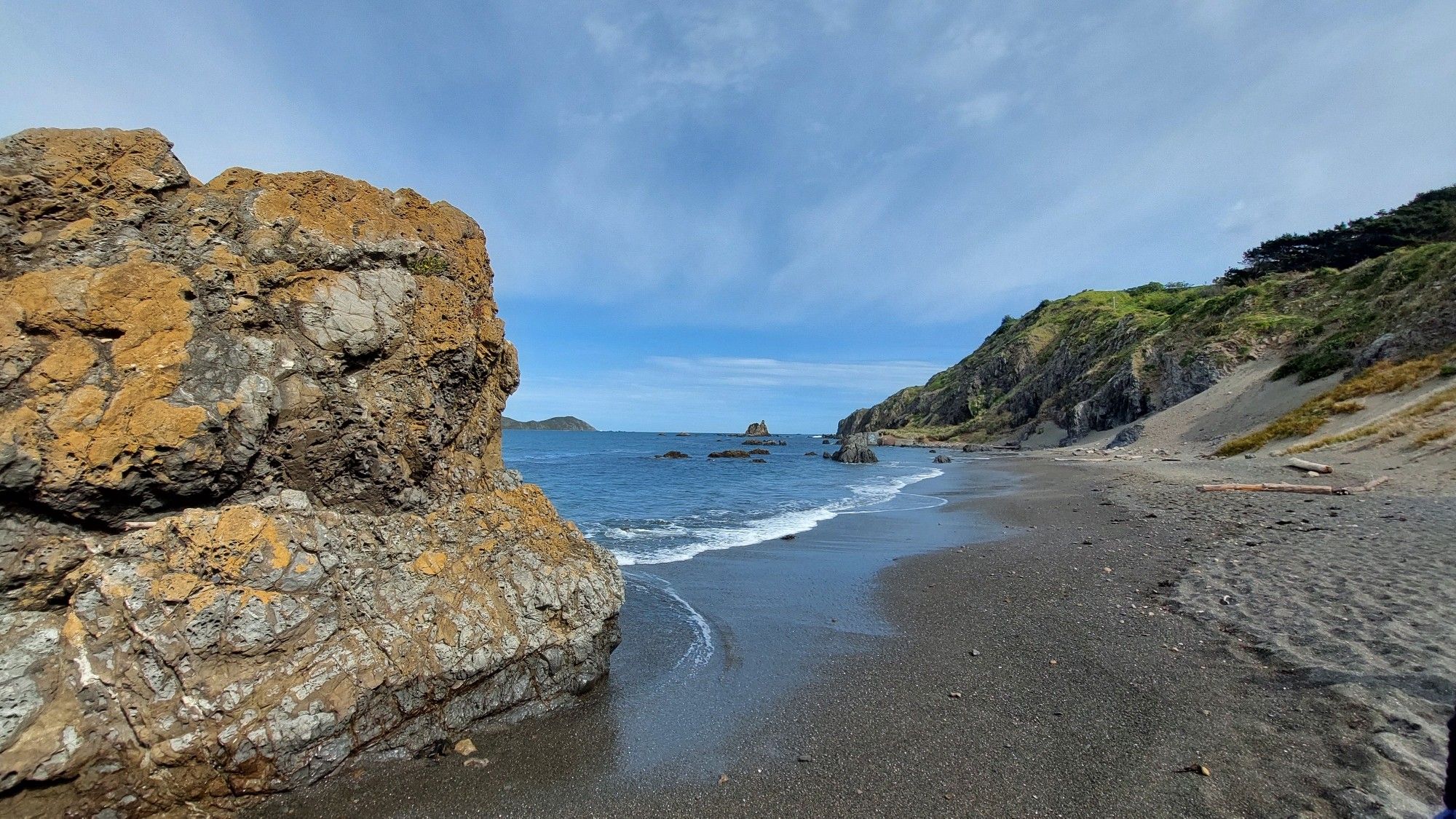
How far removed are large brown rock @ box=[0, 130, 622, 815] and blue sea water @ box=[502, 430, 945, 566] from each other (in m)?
8.17

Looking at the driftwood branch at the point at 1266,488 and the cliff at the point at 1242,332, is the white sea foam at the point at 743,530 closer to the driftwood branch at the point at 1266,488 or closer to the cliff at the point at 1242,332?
the driftwood branch at the point at 1266,488

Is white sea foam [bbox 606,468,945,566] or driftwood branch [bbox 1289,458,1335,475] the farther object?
driftwood branch [bbox 1289,458,1335,475]

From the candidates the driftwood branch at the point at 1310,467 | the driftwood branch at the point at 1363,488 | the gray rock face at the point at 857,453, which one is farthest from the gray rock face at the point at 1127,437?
the driftwood branch at the point at 1363,488

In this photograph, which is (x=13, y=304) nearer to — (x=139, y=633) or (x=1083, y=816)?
(x=139, y=633)

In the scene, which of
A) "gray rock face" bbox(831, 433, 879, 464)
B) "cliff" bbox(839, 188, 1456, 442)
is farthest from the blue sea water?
"cliff" bbox(839, 188, 1456, 442)

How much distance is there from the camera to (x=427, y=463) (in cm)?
699

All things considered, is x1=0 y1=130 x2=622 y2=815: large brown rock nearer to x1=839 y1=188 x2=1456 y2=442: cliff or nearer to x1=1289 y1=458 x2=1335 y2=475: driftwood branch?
x1=1289 y1=458 x2=1335 y2=475: driftwood branch


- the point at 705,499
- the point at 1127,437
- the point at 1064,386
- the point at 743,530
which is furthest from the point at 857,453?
the point at 743,530

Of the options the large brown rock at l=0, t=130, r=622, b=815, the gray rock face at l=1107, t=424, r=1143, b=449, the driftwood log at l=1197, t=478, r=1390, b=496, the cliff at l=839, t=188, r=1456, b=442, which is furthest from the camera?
the gray rock face at l=1107, t=424, r=1143, b=449

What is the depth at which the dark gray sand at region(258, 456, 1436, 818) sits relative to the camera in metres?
4.68

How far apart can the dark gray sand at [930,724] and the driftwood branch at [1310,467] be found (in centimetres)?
1324

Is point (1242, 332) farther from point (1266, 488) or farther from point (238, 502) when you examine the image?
point (238, 502)

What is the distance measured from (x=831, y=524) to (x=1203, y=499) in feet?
37.4

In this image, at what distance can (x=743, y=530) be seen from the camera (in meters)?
19.5
